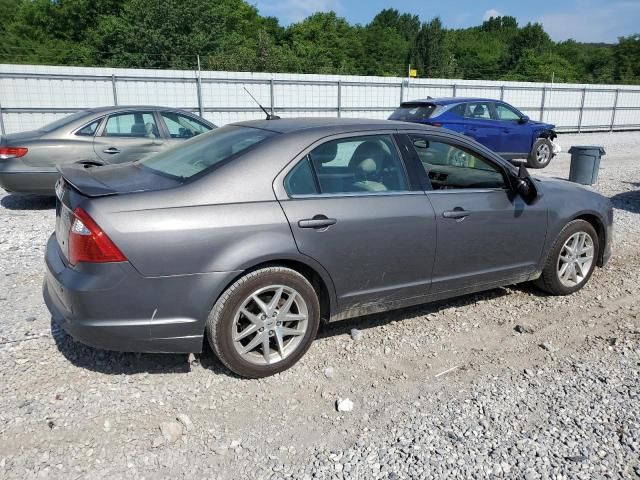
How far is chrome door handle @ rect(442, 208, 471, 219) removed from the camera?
383cm

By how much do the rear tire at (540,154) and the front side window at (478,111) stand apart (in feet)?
5.25

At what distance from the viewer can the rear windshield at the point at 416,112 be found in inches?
469

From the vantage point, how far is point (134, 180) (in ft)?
11.0

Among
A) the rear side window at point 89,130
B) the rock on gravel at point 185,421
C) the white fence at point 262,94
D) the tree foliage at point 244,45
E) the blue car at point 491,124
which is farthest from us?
the tree foliage at point 244,45

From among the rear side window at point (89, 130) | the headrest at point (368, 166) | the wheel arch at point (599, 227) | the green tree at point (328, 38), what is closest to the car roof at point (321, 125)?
the headrest at point (368, 166)

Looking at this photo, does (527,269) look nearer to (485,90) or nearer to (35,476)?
(35,476)

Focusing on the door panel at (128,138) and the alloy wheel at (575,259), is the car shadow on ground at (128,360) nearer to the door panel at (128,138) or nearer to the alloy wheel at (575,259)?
the alloy wheel at (575,259)

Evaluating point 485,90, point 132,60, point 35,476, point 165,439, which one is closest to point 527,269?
point 165,439

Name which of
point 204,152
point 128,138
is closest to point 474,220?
point 204,152

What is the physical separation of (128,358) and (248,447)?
1225 millimetres

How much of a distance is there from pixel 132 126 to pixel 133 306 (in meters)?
5.69

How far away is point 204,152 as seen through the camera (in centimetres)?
365

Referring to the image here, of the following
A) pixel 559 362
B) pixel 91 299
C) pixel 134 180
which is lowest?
pixel 559 362

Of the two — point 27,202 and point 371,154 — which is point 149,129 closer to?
point 27,202
